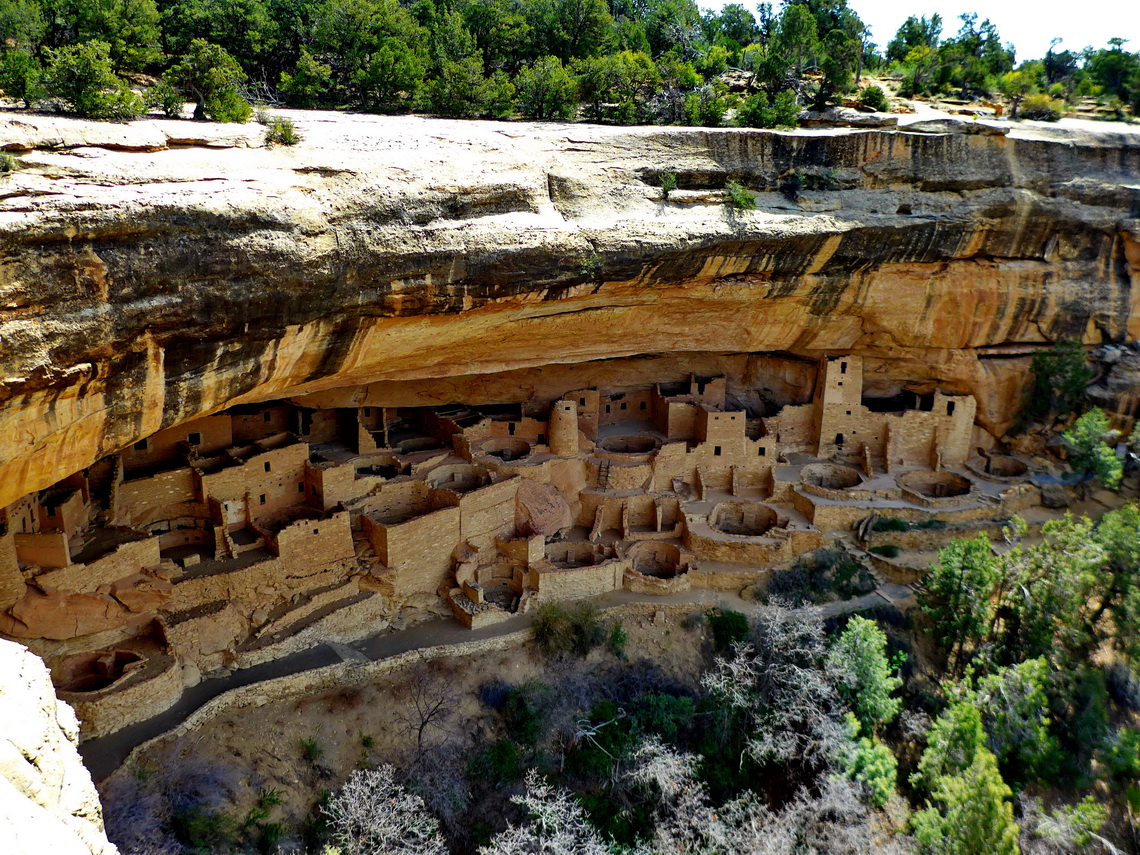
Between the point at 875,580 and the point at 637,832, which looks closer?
the point at 637,832

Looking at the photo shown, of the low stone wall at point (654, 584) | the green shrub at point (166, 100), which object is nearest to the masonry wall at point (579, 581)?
the low stone wall at point (654, 584)

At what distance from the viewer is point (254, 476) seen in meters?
17.2

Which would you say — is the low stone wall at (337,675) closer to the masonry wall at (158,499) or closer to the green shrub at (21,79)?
Result: the masonry wall at (158,499)

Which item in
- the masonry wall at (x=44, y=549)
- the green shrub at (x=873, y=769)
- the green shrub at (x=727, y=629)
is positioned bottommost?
the green shrub at (x=873, y=769)

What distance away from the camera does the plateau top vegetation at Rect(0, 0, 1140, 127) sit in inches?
695

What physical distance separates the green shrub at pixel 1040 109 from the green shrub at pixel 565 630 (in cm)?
1692

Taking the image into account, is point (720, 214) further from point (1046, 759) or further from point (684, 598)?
point (1046, 759)

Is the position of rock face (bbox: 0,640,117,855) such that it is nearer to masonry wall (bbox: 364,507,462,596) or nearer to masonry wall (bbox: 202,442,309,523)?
masonry wall (bbox: 364,507,462,596)

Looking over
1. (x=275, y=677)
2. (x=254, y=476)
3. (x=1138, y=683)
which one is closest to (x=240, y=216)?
(x=254, y=476)

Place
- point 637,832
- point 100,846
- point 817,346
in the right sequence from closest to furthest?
point 100,846, point 637,832, point 817,346

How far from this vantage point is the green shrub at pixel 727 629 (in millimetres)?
17922

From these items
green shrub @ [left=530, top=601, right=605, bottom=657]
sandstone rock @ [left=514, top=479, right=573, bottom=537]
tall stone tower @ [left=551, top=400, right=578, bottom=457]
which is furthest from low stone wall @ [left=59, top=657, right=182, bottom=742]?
tall stone tower @ [left=551, top=400, right=578, bottom=457]

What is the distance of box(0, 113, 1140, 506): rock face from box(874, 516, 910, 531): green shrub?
471 centimetres

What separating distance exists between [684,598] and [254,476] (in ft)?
31.9
